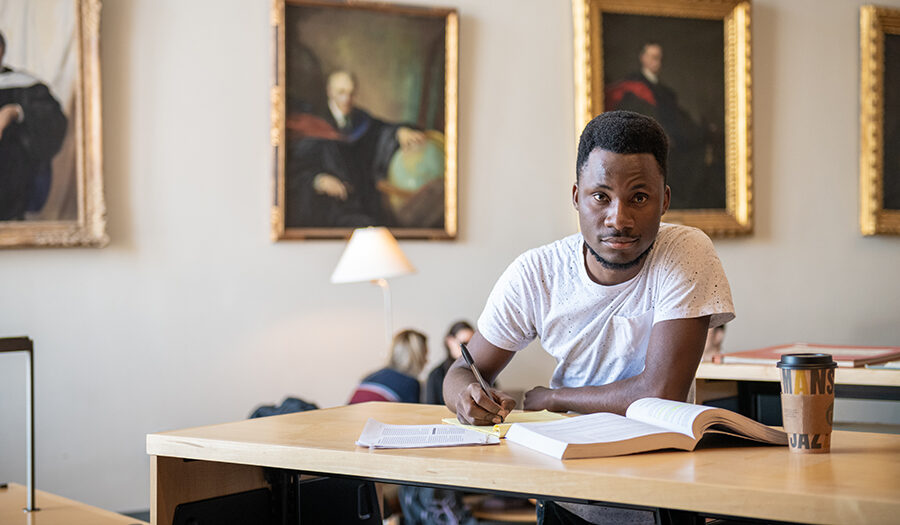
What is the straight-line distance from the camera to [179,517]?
1.84 meters

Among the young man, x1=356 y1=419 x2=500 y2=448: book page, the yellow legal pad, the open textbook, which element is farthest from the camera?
the young man

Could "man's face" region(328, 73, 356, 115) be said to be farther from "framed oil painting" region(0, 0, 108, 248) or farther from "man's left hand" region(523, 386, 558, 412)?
"man's left hand" region(523, 386, 558, 412)

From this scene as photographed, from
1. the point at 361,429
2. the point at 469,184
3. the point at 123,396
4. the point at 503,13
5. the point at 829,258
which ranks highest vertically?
the point at 503,13

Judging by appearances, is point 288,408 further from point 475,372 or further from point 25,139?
point 25,139

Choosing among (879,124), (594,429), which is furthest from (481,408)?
(879,124)

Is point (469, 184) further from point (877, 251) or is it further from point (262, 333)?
point (877, 251)

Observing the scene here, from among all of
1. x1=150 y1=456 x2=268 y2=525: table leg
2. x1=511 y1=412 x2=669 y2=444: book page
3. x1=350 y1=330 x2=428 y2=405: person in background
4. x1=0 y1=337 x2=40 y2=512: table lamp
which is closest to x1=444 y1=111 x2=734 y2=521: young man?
x1=511 y1=412 x2=669 y2=444: book page

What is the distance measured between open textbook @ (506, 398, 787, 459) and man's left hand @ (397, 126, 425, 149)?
4.02 m

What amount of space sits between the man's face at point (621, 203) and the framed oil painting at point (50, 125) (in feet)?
11.7

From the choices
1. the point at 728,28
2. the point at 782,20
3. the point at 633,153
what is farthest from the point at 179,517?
the point at 782,20

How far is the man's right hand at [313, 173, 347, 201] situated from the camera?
5.34 meters

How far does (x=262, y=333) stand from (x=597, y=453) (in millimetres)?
4052

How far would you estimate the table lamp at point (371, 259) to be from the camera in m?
4.91

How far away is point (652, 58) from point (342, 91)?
80.1 inches
